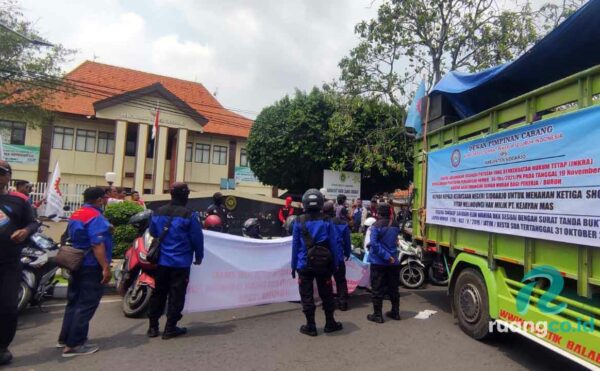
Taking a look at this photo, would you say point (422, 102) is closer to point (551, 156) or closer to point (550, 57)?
point (550, 57)

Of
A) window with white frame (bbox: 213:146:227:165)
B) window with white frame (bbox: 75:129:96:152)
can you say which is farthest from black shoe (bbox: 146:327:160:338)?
window with white frame (bbox: 213:146:227:165)

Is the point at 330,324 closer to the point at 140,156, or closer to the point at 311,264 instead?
the point at 311,264

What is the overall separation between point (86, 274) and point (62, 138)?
23776 millimetres

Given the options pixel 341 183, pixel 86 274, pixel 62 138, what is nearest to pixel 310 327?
pixel 86 274

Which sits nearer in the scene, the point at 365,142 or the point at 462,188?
the point at 462,188

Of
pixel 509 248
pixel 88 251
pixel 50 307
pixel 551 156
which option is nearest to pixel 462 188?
pixel 509 248

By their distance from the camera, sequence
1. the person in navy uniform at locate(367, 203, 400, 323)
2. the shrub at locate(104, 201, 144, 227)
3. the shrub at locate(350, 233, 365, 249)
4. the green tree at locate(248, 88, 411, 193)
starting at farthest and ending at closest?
the green tree at locate(248, 88, 411, 193)
the shrub at locate(104, 201, 144, 227)
the shrub at locate(350, 233, 365, 249)
the person in navy uniform at locate(367, 203, 400, 323)

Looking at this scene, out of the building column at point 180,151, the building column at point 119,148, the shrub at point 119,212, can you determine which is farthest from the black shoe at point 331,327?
the building column at point 180,151

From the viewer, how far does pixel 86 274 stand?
4.14 m

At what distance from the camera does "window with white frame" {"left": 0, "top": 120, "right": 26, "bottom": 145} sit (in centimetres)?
2248

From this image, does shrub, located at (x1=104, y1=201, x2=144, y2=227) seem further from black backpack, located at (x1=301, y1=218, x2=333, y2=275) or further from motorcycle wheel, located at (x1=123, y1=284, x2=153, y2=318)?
black backpack, located at (x1=301, y1=218, x2=333, y2=275)

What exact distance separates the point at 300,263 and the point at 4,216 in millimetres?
2973

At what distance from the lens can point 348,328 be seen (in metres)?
5.02

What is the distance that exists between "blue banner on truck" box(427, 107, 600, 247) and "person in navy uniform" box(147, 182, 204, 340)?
3.20 metres
